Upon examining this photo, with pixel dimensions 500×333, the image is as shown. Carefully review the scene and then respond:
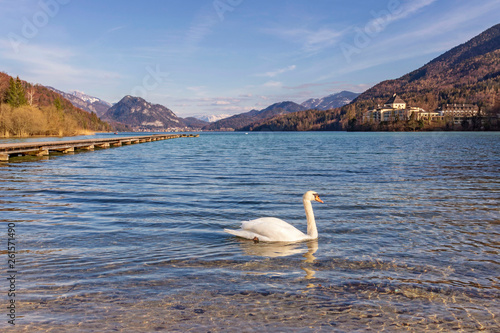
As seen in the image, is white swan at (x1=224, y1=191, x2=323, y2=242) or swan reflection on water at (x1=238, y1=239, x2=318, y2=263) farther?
white swan at (x1=224, y1=191, x2=323, y2=242)

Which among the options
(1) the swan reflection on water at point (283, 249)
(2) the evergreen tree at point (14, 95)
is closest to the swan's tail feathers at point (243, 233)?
(1) the swan reflection on water at point (283, 249)

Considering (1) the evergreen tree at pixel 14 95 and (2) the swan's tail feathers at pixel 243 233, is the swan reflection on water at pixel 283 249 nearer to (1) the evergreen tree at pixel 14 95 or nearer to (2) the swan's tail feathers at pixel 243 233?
(2) the swan's tail feathers at pixel 243 233

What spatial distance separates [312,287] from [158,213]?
795 centimetres

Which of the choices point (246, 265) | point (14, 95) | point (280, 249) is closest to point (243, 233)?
point (280, 249)

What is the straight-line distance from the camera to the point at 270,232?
923cm

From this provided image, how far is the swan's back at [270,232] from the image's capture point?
30.3 feet

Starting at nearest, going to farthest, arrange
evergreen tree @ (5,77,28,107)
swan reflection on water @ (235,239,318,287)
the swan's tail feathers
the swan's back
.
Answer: swan reflection on water @ (235,239,318,287) → the swan's back → the swan's tail feathers → evergreen tree @ (5,77,28,107)

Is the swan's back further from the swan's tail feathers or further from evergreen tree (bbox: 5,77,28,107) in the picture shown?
evergreen tree (bbox: 5,77,28,107)

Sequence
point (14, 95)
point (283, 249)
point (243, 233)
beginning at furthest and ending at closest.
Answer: point (14, 95)
point (243, 233)
point (283, 249)

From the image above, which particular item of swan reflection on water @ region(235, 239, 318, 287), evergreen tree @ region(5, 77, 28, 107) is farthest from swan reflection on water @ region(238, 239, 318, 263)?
evergreen tree @ region(5, 77, 28, 107)

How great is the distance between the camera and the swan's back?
923cm

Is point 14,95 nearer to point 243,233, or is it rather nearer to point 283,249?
point 243,233

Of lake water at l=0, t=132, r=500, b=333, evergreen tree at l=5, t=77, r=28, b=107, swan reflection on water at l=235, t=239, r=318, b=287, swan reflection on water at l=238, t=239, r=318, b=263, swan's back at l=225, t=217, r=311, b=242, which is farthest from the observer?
evergreen tree at l=5, t=77, r=28, b=107

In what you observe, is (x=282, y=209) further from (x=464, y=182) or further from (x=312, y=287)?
(x=464, y=182)
